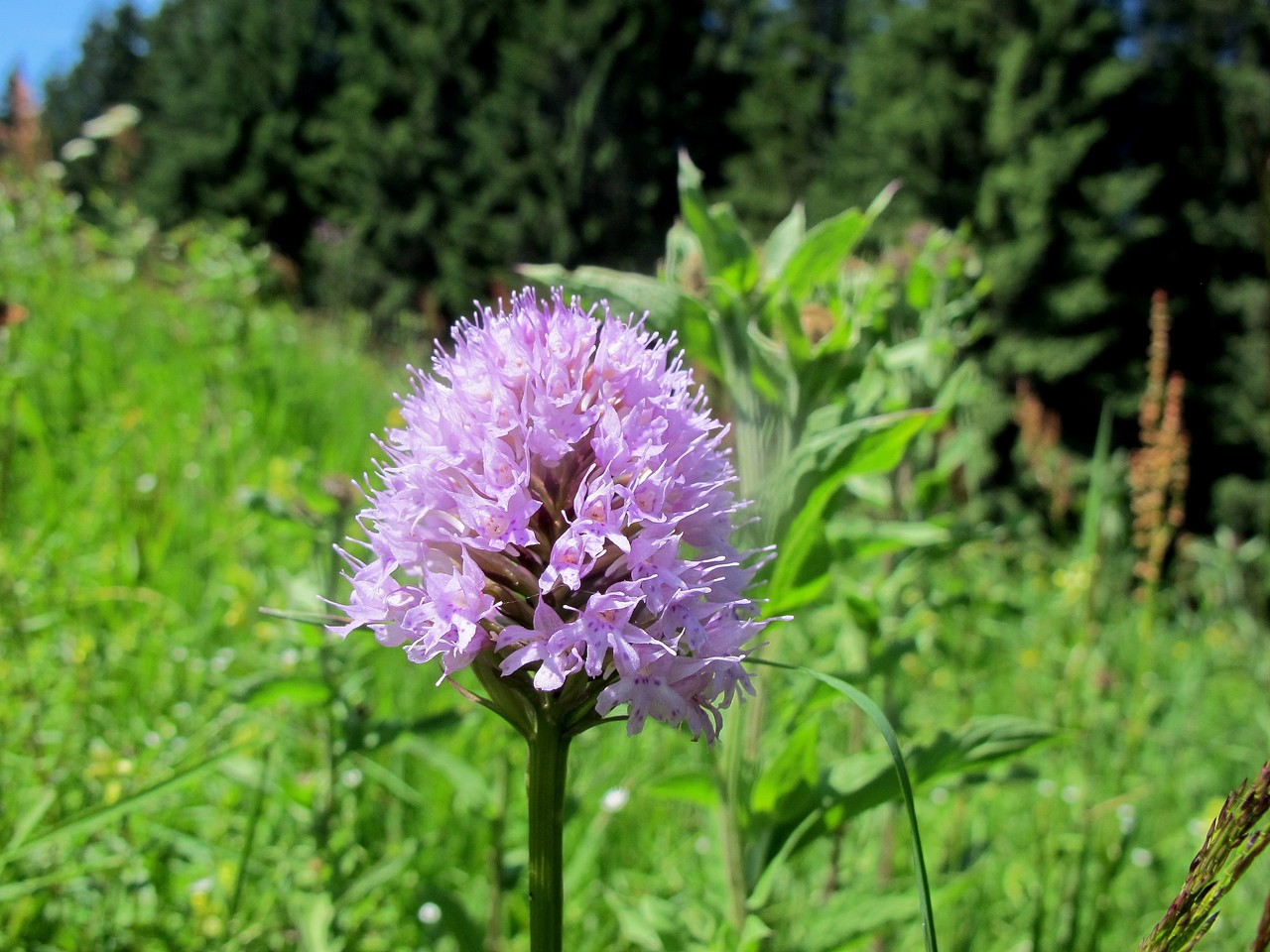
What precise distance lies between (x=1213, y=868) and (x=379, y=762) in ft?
5.89

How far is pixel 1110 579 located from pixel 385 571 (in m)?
4.31

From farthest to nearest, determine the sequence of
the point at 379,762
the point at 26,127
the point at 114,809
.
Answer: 1. the point at 26,127
2. the point at 379,762
3. the point at 114,809

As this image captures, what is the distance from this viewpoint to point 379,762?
211 cm

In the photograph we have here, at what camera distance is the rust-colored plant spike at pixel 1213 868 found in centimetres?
64

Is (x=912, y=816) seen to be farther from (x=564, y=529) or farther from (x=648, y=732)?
(x=648, y=732)

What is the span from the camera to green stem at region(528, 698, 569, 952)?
80 centimetres

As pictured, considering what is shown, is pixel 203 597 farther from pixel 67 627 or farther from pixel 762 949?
pixel 762 949

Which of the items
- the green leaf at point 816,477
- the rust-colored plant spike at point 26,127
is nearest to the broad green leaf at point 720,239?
the green leaf at point 816,477

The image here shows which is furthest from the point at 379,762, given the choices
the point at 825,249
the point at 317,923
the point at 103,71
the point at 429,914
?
the point at 103,71

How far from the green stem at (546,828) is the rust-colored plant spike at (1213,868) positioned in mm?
465

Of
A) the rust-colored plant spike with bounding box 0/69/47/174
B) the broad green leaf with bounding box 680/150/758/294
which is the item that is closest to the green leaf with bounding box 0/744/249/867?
the broad green leaf with bounding box 680/150/758/294

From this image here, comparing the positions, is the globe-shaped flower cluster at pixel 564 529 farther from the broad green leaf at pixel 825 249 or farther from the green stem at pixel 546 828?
the broad green leaf at pixel 825 249

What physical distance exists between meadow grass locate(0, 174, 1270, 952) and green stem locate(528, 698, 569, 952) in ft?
1.17

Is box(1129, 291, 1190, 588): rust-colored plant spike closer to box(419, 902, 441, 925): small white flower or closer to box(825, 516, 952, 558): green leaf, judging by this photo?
box(825, 516, 952, 558): green leaf
